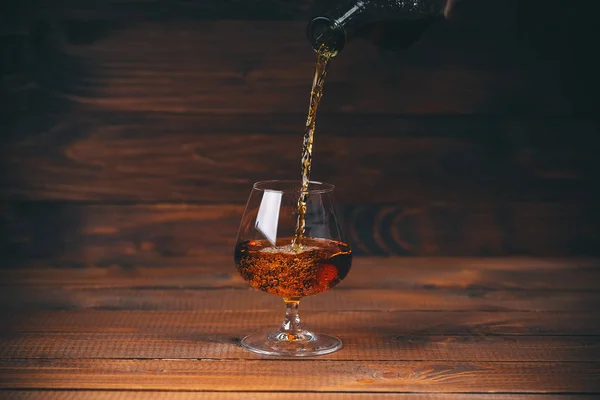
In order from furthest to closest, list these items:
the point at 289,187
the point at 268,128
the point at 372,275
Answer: the point at 268,128, the point at 372,275, the point at 289,187

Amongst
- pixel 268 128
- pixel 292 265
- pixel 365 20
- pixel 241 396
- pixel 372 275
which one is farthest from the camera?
pixel 268 128

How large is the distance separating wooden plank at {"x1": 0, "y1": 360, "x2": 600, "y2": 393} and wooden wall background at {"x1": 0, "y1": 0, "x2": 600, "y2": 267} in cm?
69

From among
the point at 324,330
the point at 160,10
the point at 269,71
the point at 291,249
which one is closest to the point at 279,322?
the point at 324,330

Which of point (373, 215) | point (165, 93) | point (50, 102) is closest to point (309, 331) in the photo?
point (373, 215)

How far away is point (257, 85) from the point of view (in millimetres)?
1812

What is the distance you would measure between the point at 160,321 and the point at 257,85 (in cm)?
60

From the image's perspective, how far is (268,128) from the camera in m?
1.84

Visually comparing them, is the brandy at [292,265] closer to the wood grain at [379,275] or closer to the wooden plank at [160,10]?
the wood grain at [379,275]

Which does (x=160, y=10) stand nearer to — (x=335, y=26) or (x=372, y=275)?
(x=335, y=26)

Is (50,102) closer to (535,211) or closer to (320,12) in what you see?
(320,12)

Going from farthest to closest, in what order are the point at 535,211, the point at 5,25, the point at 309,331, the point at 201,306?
1. the point at 535,211
2. the point at 5,25
3. the point at 201,306
4. the point at 309,331

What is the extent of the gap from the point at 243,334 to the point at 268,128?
0.60 metres

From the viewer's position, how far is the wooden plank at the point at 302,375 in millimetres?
1125

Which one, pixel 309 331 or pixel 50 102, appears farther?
pixel 50 102
